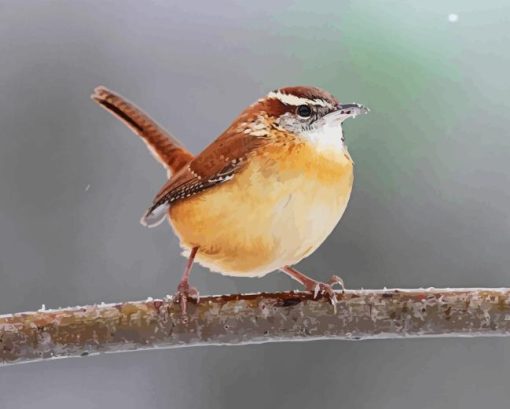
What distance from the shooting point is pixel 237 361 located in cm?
293

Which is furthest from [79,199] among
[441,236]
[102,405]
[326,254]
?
[441,236]

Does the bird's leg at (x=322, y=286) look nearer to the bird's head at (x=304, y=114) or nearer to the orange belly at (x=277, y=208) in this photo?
the orange belly at (x=277, y=208)

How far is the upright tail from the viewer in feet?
5.23

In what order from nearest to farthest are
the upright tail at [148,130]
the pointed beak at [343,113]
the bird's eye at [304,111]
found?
the pointed beak at [343,113] < the bird's eye at [304,111] < the upright tail at [148,130]

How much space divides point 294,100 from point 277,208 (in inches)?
7.0

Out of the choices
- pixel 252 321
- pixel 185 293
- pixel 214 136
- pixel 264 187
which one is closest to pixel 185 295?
pixel 185 293

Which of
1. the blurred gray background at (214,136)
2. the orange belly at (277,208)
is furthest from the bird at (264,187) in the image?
the blurred gray background at (214,136)

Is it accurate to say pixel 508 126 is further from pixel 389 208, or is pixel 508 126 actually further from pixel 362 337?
pixel 362 337

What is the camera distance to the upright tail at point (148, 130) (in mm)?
1593

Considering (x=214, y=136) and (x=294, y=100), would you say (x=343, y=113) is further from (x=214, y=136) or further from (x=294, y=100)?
(x=214, y=136)

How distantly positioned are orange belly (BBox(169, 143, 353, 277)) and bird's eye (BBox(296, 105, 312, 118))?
52 mm

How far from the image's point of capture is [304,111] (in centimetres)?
150

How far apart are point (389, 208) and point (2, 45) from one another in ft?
5.23

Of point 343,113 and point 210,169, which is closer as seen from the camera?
point 343,113
